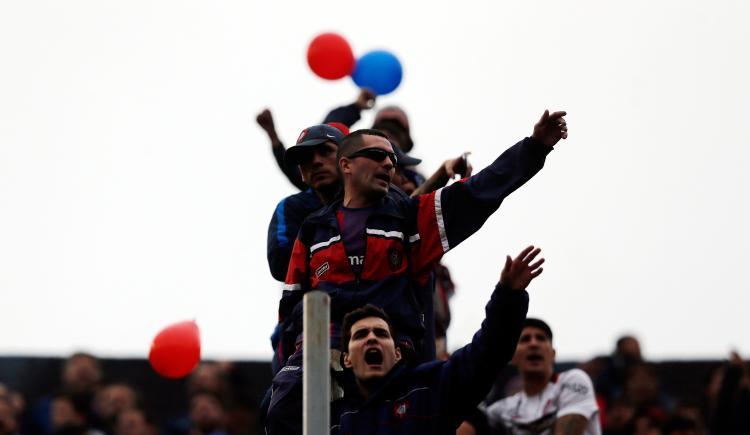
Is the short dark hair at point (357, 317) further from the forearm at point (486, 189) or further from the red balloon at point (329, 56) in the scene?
the red balloon at point (329, 56)

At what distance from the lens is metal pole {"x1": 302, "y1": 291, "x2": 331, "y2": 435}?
629cm

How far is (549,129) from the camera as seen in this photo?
341 inches

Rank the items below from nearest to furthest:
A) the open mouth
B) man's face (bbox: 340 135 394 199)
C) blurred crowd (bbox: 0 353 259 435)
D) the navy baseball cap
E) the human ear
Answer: the open mouth → man's face (bbox: 340 135 394 199) → the human ear → the navy baseball cap → blurred crowd (bbox: 0 353 259 435)

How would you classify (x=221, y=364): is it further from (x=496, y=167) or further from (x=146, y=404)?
(x=496, y=167)

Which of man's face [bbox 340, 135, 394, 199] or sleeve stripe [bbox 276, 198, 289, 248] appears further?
sleeve stripe [bbox 276, 198, 289, 248]

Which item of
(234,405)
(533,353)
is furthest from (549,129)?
(234,405)

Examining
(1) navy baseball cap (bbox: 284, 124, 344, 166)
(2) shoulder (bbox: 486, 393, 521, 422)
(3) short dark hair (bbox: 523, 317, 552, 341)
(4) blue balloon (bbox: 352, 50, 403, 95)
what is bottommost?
(2) shoulder (bbox: 486, 393, 521, 422)

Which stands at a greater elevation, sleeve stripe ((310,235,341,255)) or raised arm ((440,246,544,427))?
sleeve stripe ((310,235,341,255))

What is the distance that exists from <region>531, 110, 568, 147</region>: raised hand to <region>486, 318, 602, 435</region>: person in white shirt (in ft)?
8.32

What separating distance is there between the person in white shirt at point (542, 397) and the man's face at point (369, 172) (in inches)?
91.0

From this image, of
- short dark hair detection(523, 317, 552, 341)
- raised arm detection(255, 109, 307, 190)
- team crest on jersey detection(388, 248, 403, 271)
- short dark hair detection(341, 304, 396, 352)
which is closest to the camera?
short dark hair detection(341, 304, 396, 352)

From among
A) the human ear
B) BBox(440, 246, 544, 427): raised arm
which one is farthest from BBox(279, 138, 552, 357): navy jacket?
BBox(440, 246, 544, 427): raised arm

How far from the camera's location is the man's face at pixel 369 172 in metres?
8.99

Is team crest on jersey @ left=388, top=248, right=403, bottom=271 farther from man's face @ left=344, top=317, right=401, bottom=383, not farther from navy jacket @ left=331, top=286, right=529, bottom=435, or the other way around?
navy jacket @ left=331, top=286, right=529, bottom=435
